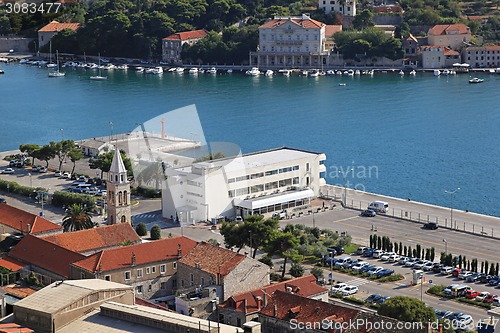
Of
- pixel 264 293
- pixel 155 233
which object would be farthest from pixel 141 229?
pixel 264 293

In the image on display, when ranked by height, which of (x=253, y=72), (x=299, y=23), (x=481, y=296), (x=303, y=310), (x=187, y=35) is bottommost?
(x=481, y=296)

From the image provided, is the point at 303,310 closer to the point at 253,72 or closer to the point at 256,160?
the point at 256,160

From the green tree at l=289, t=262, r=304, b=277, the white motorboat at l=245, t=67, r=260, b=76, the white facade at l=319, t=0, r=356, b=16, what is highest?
the white facade at l=319, t=0, r=356, b=16

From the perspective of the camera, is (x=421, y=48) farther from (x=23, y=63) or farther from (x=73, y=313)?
(x=73, y=313)

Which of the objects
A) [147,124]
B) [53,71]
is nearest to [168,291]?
[147,124]

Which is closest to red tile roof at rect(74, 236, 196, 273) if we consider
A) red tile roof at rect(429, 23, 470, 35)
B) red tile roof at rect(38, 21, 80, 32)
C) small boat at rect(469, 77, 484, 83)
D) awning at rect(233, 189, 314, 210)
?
awning at rect(233, 189, 314, 210)

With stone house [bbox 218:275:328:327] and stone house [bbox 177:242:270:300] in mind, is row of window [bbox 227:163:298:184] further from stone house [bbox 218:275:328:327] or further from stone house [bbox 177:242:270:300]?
stone house [bbox 218:275:328:327]

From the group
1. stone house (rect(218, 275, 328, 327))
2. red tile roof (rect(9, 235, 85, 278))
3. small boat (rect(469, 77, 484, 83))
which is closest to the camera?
stone house (rect(218, 275, 328, 327))
